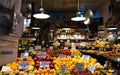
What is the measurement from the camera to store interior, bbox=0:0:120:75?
0.85 meters

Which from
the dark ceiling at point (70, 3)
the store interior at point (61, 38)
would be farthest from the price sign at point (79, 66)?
the dark ceiling at point (70, 3)

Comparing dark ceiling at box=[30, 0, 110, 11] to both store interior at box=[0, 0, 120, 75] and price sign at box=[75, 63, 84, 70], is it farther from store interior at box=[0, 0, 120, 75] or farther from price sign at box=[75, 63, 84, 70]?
price sign at box=[75, 63, 84, 70]

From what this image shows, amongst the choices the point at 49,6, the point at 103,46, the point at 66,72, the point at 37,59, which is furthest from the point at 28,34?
the point at 66,72

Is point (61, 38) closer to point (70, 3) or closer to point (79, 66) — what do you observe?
point (70, 3)

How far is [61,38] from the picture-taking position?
1595 cm

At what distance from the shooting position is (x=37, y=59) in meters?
4.43

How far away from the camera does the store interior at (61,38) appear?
0.85 meters

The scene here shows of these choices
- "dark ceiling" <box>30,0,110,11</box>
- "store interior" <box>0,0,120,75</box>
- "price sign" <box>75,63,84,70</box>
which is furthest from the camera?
"dark ceiling" <box>30,0,110,11</box>

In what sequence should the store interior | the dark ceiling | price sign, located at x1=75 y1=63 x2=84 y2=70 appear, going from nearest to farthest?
the store interior, price sign, located at x1=75 y1=63 x2=84 y2=70, the dark ceiling

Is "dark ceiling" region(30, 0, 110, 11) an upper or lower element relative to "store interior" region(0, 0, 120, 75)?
upper

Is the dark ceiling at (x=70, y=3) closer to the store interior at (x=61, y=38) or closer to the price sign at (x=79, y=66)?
the store interior at (x=61, y=38)

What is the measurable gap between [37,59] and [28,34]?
8286 mm

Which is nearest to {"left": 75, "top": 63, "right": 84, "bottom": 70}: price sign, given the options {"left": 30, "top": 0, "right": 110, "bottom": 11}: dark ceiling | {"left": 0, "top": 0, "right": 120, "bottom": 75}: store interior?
{"left": 0, "top": 0, "right": 120, "bottom": 75}: store interior

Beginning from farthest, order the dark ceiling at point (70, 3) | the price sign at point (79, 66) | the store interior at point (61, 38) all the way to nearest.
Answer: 1. the dark ceiling at point (70, 3)
2. the price sign at point (79, 66)
3. the store interior at point (61, 38)
